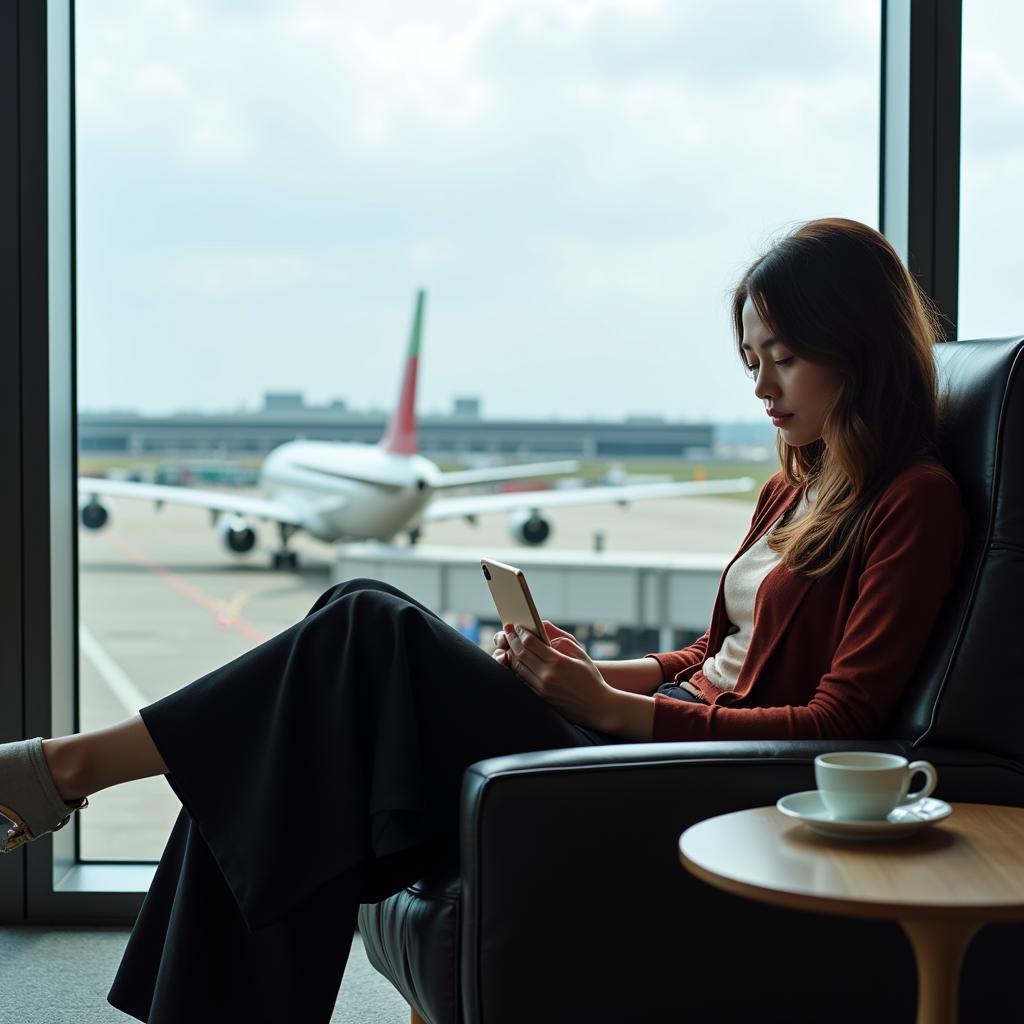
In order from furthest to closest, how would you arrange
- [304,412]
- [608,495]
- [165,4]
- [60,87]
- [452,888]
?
[608,495] < [304,412] < [165,4] < [60,87] < [452,888]

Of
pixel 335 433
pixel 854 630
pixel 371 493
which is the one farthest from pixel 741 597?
pixel 371 493

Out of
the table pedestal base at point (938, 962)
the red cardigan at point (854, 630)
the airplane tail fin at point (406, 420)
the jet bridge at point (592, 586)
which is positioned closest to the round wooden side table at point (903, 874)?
the table pedestal base at point (938, 962)

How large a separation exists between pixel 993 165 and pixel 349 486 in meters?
7.00

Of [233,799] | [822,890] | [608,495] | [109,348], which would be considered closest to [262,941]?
[233,799]

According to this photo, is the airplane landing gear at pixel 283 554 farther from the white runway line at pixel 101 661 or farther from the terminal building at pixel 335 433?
the white runway line at pixel 101 661

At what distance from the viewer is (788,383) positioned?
57.7 inches

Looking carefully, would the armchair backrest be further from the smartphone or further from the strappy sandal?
the strappy sandal

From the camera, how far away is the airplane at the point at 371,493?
782 cm

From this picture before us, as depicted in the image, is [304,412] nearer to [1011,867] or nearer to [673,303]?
[673,303]

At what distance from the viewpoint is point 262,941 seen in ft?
4.26

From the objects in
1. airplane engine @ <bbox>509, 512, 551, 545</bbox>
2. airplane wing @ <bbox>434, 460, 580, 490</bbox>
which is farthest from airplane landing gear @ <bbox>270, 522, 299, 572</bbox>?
airplane engine @ <bbox>509, 512, 551, 545</bbox>

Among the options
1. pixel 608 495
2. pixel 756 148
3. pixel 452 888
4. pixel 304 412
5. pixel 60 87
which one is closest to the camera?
pixel 452 888

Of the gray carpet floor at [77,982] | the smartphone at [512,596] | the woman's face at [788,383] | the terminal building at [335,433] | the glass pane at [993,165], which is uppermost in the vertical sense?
the glass pane at [993,165]

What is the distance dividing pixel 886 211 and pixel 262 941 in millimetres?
1619
